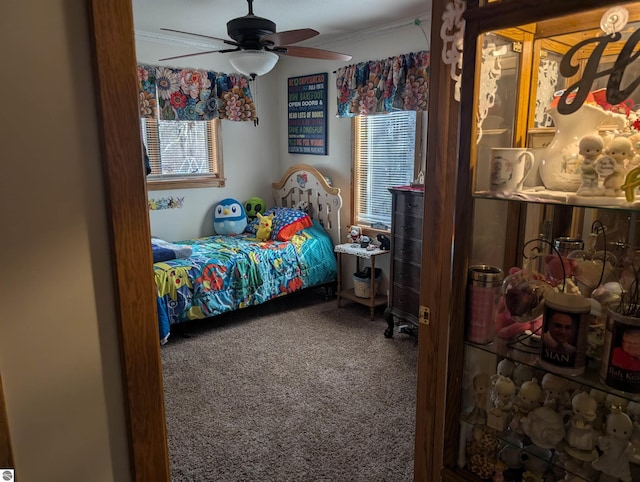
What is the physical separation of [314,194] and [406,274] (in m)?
1.69

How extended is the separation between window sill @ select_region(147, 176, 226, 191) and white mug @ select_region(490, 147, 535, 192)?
3821 millimetres

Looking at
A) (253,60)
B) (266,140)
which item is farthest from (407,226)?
(266,140)

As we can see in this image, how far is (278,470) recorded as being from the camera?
229 centimetres

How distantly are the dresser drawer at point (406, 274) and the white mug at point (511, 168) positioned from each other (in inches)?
94.8

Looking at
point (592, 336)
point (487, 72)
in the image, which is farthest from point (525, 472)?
point (487, 72)

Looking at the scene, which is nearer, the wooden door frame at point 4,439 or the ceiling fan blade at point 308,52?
the wooden door frame at point 4,439

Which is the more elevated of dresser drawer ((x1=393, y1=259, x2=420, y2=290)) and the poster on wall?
the poster on wall

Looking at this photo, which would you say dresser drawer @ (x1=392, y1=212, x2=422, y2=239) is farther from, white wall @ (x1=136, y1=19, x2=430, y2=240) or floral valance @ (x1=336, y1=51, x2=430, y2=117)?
white wall @ (x1=136, y1=19, x2=430, y2=240)

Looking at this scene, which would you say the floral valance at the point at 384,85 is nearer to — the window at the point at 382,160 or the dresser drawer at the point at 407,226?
the window at the point at 382,160

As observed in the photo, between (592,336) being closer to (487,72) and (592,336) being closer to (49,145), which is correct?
(487,72)

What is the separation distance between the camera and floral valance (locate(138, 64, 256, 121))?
4297mm

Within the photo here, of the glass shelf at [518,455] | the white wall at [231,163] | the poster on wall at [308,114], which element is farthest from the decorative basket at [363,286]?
the glass shelf at [518,455]

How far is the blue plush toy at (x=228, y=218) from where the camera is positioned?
497cm

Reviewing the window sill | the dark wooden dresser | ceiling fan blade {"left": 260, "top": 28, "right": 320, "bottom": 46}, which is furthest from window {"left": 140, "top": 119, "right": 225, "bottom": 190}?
the dark wooden dresser
